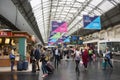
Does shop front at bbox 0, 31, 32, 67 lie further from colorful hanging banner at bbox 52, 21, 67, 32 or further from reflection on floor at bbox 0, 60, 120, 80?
colorful hanging banner at bbox 52, 21, 67, 32

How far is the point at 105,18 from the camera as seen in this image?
161 ft

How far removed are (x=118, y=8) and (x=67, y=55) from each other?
A: 11682mm

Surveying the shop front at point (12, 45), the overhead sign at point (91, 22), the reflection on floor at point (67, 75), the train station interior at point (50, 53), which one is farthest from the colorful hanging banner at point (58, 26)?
the reflection on floor at point (67, 75)

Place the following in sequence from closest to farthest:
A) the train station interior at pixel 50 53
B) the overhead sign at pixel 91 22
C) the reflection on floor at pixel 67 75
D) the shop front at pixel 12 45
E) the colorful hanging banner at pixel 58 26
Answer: the reflection on floor at pixel 67 75 → the train station interior at pixel 50 53 → the shop front at pixel 12 45 → the overhead sign at pixel 91 22 → the colorful hanging banner at pixel 58 26

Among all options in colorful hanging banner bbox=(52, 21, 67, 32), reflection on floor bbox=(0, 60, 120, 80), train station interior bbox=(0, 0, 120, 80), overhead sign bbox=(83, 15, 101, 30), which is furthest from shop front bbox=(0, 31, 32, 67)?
overhead sign bbox=(83, 15, 101, 30)

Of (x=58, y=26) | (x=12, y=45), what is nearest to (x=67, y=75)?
(x=12, y=45)

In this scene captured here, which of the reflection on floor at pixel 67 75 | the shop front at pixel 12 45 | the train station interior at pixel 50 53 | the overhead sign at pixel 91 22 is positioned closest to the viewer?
the reflection on floor at pixel 67 75

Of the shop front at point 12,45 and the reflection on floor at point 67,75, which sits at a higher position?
the shop front at point 12,45

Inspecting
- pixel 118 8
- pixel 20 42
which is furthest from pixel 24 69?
pixel 118 8

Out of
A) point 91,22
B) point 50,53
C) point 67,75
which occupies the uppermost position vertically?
point 91,22

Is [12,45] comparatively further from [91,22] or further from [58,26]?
[91,22]

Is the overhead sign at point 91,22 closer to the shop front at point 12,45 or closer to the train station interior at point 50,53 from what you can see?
the train station interior at point 50,53

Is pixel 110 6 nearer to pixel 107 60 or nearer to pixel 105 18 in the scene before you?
pixel 105 18

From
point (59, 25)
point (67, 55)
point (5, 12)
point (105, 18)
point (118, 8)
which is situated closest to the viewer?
point (5, 12)
